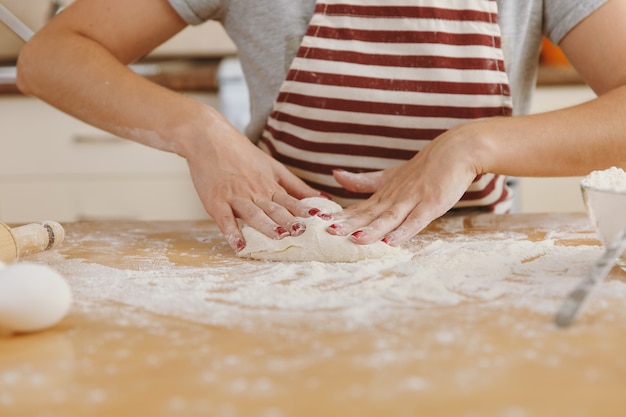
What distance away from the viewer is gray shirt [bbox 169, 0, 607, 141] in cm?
110

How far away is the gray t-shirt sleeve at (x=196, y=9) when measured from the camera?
1.13 metres

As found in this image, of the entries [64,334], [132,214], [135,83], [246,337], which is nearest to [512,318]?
[246,337]

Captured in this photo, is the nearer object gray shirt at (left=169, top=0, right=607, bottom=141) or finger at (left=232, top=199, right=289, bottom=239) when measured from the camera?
finger at (left=232, top=199, right=289, bottom=239)

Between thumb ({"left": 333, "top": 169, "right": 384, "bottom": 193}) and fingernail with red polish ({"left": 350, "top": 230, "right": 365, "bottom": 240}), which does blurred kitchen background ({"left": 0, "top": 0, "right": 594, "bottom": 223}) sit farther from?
fingernail with red polish ({"left": 350, "top": 230, "right": 365, "bottom": 240})

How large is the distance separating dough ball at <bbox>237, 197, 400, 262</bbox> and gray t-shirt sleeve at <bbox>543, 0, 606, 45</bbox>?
459 millimetres

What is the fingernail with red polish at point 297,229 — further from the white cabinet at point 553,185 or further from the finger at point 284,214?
the white cabinet at point 553,185

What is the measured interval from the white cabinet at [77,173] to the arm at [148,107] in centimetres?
82

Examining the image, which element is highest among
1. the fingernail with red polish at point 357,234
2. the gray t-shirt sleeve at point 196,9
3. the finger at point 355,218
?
the gray t-shirt sleeve at point 196,9

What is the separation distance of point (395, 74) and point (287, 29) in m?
0.18

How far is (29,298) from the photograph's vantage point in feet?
1.83

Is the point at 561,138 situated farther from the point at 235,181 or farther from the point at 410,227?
the point at 235,181

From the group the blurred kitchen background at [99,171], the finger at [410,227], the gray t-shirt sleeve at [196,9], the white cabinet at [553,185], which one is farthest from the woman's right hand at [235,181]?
the white cabinet at [553,185]

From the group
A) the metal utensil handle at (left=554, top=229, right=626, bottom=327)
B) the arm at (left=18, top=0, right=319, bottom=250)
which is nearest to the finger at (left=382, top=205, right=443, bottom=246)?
the arm at (left=18, top=0, right=319, bottom=250)

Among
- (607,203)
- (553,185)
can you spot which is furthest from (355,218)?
(553,185)
